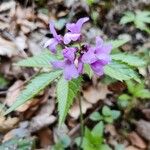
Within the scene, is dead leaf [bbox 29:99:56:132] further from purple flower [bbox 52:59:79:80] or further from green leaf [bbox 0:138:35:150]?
purple flower [bbox 52:59:79:80]

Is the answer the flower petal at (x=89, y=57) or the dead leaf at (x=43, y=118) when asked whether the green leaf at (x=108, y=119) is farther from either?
the flower petal at (x=89, y=57)

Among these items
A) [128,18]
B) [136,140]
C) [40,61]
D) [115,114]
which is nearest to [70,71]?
[40,61]

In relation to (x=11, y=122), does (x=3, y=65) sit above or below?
above

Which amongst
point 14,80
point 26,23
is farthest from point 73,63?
point 26,23

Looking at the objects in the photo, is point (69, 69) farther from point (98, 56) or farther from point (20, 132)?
point (20, 132)

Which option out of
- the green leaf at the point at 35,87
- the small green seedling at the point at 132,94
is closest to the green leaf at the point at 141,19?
the small green seedling at the point at 132,94

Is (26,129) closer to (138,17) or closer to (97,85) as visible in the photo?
(97,85)
